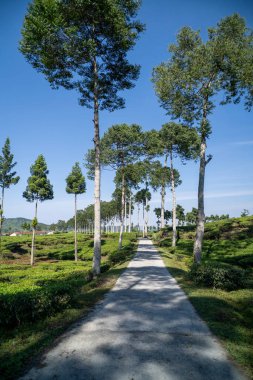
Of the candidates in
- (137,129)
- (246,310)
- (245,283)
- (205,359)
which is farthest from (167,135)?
(205,359)

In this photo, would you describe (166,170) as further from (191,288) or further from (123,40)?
(191,288)

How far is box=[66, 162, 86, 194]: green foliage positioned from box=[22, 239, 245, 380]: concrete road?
95.9ft

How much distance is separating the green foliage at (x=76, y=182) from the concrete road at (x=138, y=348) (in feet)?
95.9

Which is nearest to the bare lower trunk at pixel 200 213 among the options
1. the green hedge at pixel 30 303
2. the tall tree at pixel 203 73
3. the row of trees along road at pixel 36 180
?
the tall tree at pixel 203 73

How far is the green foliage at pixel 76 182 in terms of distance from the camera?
36.7m

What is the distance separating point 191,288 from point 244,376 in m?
6.68

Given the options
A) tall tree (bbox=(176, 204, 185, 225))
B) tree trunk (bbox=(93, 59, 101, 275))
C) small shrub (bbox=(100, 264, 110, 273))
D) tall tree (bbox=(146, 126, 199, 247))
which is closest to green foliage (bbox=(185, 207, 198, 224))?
tall tree (bbox=(176, 204, 185, 225))

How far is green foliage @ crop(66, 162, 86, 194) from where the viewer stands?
36719 mm

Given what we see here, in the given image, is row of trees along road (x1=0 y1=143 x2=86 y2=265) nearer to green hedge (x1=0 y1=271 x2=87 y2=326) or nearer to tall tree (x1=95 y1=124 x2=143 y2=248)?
tall tree (x1=95 y1=124 x2=143 y2=248)

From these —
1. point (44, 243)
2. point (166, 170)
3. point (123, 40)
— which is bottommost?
point (44, 243)

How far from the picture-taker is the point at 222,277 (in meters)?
10.7

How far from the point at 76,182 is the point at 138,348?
108ft

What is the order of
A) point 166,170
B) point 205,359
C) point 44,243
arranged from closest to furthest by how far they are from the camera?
point 205,359 < point 166,170 < point 44,243

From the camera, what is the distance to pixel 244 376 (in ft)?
13.9
